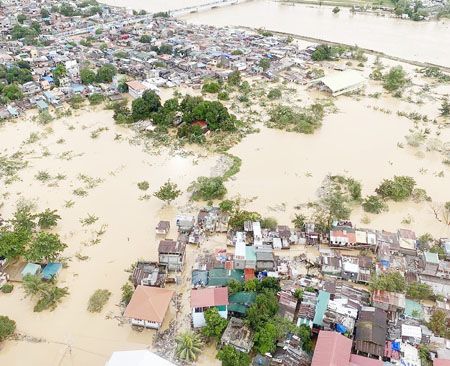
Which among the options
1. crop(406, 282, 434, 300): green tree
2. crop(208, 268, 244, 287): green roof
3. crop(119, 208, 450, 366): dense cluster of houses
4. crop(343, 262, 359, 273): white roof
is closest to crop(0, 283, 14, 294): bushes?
crop(119, 208, 450, 366): dense cluster of houses

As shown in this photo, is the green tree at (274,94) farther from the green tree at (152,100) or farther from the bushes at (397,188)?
the bushes at (397,188)

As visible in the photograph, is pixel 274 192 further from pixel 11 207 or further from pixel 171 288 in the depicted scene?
pixel 11 207

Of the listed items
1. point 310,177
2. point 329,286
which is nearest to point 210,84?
point 310,177

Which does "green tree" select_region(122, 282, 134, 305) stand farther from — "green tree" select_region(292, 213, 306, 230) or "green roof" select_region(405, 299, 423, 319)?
"green roof" select_region(405, 299, 423, 319)

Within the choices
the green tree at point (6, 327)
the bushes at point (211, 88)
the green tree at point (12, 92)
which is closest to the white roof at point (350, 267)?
the green tree at point (6, 327)

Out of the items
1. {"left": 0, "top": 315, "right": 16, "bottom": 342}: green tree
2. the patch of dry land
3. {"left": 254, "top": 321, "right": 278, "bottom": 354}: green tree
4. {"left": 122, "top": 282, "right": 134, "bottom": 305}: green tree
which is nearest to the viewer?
{"left": 254, "top": 321, "right": 278, "bottom": 354}: green tree
